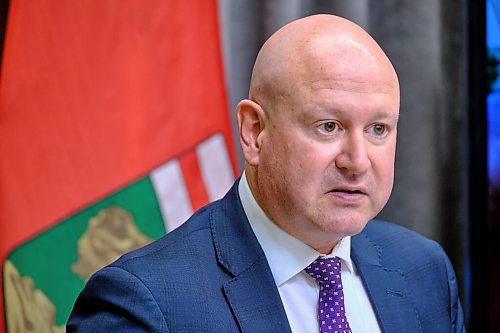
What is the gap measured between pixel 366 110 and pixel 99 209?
2.76 ft

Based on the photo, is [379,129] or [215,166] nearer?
[379,129]

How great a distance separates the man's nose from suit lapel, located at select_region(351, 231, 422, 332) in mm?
290

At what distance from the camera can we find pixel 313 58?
4.25ft

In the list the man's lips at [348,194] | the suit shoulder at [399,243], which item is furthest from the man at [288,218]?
the suit shoulder at [399,243]

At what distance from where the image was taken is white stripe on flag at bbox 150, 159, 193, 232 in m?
1.99

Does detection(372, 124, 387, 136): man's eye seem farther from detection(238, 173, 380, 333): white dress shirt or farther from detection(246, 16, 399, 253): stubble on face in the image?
detection(238, 173, 380, 333): white dress shirt

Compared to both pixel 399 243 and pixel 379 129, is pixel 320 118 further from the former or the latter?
pixel 399 243

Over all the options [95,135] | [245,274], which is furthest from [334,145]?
A: [95,135]

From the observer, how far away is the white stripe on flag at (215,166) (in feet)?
6.71

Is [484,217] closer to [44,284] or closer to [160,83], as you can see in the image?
[160,83]

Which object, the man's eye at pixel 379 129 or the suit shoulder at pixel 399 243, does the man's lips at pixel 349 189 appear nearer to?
the man's eye at pixel 379 129

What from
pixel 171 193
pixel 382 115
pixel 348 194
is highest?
pixel 382 115

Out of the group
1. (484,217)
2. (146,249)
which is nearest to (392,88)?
(146,249)

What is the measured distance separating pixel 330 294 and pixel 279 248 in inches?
4.5
